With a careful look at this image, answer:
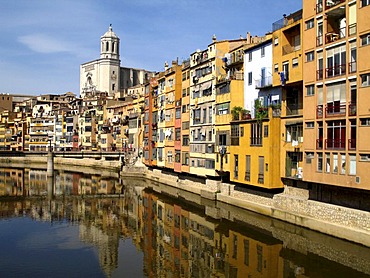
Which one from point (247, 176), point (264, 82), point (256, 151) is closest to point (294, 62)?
point (264, 82)

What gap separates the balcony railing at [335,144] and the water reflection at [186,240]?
18.3ft

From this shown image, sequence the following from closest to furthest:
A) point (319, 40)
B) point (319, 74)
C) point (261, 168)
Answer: point (319, 74), point (319, 40), point (261, 168)

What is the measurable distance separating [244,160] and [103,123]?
7484 centimetres

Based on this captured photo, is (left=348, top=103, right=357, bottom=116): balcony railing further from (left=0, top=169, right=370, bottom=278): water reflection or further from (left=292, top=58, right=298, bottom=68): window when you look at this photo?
(left=0, top=169, right=370, bottom=278): water reflection

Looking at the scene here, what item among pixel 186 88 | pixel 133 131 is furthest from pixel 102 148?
pixel 186 88

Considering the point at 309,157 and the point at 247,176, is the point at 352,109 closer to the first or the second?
the point at 309,157

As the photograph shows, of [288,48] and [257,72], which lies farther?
[257,72]

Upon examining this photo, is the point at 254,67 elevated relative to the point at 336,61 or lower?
elevated

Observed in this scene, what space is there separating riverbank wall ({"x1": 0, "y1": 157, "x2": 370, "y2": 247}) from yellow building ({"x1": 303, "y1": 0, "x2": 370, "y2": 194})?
57.6 inches

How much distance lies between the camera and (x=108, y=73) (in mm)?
157750

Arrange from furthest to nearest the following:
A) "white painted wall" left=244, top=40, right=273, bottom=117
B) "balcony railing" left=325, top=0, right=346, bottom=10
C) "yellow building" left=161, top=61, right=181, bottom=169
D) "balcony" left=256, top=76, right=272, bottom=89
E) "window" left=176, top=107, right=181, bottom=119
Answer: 1. "yellow building" left=161, top=61, right=181, bottom=169
2. "window" left=176, top=107, right=181, bottom=119
3. "white painted wall" left=244, top=40, right=273, bottom=117
4. "balcony" left=256, top=76, right=272, bottom=89
5. "balcony railing" left=325, top=0, right=346, bottom=10

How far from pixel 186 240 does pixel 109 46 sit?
139 metres

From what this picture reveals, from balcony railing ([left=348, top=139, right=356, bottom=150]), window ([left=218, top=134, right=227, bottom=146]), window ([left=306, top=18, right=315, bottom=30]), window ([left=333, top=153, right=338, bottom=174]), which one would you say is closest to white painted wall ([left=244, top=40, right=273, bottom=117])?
window ([left=218, top=134, right=227, bottom=146])

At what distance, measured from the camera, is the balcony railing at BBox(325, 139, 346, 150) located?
27.2 m
